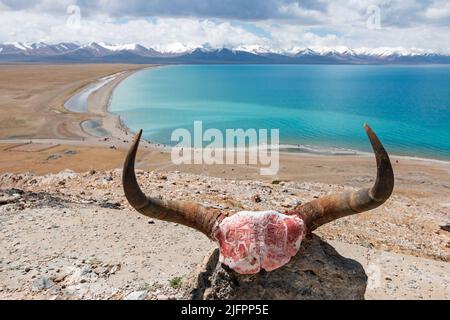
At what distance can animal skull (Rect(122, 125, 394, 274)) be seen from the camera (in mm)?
4602

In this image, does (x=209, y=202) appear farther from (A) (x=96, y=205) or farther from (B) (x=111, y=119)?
(B) (x=111, y=119)

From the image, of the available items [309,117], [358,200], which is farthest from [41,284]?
[309,117]

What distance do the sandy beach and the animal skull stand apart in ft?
16.5

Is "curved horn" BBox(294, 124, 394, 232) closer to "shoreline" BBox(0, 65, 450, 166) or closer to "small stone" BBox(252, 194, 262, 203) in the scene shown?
"small stone" BBox(252, 194, 262, 203)

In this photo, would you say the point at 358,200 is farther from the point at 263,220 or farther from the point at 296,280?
the point at 296,280

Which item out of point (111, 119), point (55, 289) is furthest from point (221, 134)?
point (55, 289)

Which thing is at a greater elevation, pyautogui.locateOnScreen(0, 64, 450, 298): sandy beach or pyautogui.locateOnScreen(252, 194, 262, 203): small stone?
pyautogui.locateOnScreen(252, 194, 262, 203): small stone

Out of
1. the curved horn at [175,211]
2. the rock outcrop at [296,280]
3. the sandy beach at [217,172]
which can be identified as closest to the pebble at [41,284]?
the sandy beach at [217,172]

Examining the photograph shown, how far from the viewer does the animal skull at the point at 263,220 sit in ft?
15.1

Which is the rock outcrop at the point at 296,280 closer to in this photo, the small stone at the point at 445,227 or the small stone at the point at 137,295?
the small stone at the point at 137,295

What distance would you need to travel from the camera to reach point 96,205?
14.9 metres

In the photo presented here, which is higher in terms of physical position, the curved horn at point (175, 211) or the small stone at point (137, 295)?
the curved horn at point (175, 211)

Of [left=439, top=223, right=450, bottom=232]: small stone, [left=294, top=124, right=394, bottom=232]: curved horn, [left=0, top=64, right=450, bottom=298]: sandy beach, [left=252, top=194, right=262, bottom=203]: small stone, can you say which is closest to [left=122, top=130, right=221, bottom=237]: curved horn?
[left=294, top=124, right=394, bottom=232]: curved horn

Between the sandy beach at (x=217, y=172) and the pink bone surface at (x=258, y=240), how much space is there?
5.25 metres
